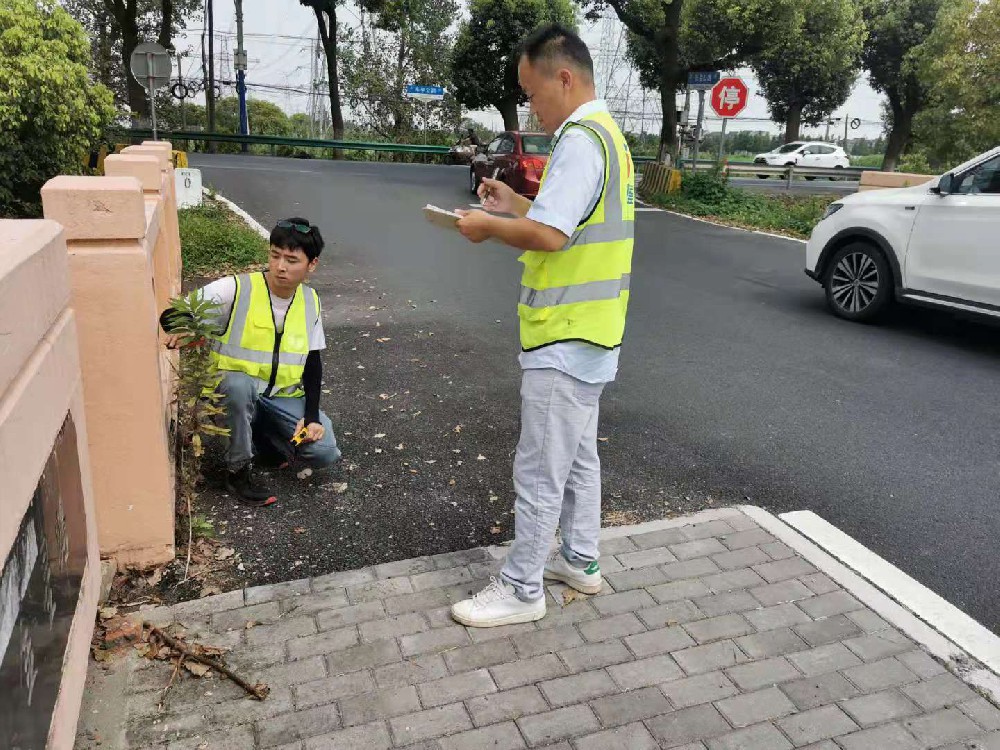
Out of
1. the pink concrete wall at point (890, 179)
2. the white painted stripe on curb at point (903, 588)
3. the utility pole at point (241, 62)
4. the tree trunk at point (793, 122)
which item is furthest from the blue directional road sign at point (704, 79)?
the tree trunk at point (793, 122)

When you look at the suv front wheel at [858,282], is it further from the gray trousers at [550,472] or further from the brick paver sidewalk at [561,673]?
the gray trousers at [550,472]

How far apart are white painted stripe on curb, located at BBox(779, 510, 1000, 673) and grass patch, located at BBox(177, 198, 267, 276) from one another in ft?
22.8

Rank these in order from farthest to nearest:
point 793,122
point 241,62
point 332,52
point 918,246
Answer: point 793,122 < point 241,62 < point 332,52 < point 918,246

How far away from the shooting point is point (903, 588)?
339 centimetres

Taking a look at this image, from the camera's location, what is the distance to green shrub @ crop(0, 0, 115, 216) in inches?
382

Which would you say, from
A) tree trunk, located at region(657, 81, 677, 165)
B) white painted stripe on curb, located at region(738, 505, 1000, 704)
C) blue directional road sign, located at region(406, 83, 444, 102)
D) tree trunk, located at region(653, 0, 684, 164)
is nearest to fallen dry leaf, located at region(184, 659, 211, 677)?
white painted stripe on curb, located at region(738, 505, 1000, 704)

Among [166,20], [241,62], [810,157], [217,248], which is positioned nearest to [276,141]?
[166,20]

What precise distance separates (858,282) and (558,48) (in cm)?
630

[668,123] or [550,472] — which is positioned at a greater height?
[668,123]

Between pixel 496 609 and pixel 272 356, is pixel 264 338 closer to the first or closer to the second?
pixel 272 356

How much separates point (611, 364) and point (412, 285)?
20.8ft

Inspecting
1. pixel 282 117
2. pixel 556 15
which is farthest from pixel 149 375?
pixel 282 117

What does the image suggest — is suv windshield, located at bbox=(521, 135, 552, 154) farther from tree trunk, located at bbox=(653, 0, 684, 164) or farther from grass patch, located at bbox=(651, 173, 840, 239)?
tree trunk, located at bbox=(653, 0, 684, 164)

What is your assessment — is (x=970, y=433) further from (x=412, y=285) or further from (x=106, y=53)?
(x=106, y=53)
